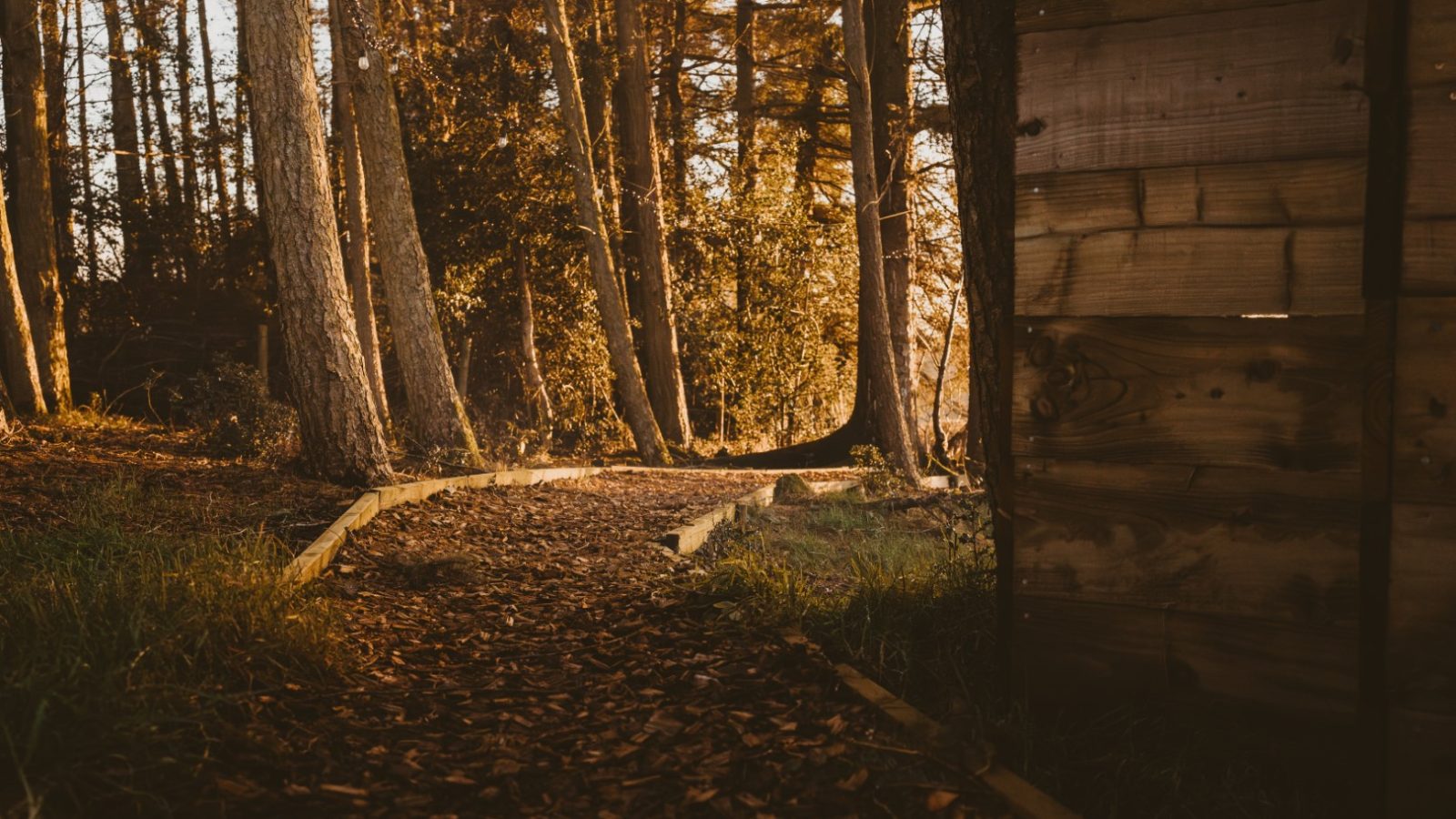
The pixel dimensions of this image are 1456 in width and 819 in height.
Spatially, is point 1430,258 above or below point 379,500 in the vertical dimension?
above

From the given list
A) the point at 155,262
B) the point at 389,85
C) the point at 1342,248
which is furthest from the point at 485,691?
the point at 155,262

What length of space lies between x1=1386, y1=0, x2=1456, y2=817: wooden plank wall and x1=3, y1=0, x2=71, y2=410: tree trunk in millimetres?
11855

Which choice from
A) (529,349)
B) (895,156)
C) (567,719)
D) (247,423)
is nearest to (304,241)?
A: (247,423)

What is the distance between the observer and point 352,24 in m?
9.88

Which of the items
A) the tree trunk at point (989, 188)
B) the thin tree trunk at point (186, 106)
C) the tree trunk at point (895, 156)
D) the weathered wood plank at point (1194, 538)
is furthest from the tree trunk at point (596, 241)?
the weathered wood plank at point (1194, 538)

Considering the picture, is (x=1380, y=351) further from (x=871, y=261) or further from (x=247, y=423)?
Answer: (x=871, y=261)

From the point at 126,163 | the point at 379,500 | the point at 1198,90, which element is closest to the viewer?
the point at 1198,90

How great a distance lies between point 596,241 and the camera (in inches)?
512

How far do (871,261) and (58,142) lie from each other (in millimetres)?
11299

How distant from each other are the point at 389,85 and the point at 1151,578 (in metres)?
9.25

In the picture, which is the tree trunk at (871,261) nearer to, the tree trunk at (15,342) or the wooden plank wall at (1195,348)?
the wooden plank wall at (1195,348)

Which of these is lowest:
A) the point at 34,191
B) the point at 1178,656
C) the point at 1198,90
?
the point at 1178,656

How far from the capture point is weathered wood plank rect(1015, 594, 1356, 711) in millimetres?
2846

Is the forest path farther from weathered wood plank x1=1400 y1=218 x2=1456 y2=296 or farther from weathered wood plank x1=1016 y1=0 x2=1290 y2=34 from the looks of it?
weathered wood plank x1=1016 y1=0 x2=1290 y2=34
